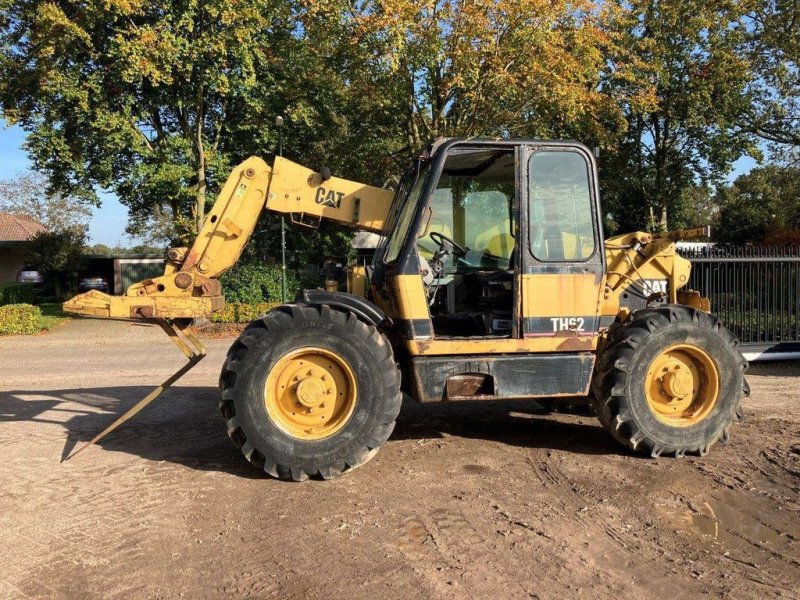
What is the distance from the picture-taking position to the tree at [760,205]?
898 inches

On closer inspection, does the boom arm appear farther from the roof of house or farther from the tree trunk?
the roof of house

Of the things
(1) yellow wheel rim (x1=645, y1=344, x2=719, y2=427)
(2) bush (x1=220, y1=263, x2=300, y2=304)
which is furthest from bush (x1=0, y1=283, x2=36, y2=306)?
(1) yellow wheel rim (x1=645, y1=344, x2=719, y2=427)

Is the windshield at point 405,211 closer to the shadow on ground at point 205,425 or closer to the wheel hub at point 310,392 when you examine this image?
the wheel hub at point 310,392

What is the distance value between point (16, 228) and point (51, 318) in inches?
1023

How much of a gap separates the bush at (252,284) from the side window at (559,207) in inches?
547

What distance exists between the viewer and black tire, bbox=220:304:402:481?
4.71 metres

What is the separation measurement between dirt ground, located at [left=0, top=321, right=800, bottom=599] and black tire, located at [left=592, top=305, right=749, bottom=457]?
20 centimetres

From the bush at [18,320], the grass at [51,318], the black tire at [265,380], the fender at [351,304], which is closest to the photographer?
the black tire at [265,380]

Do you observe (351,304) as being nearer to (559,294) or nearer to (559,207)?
(559,294)

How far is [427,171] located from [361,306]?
1.27 m

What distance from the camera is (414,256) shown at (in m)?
5.04

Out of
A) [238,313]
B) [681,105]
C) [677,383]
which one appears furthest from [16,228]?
[677,383]

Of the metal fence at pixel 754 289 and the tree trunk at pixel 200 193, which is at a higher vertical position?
the tree trunk at pixel 200 193

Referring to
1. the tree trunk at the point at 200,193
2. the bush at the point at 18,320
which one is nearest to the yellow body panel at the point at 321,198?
the tree trunk at the point at 200,193
